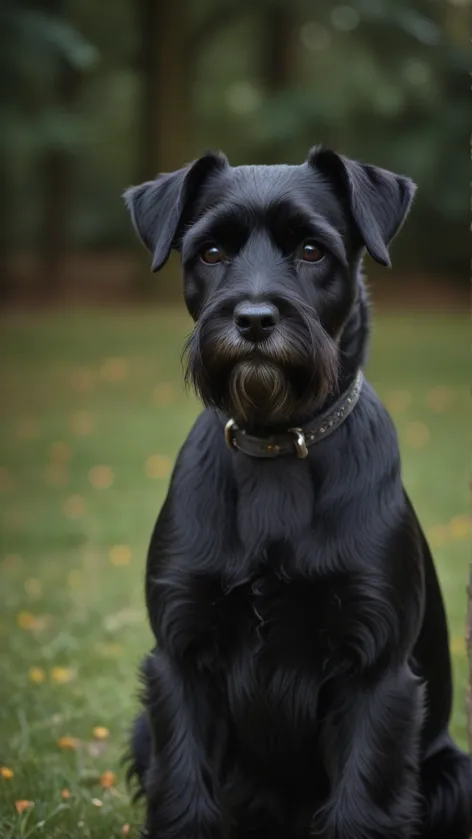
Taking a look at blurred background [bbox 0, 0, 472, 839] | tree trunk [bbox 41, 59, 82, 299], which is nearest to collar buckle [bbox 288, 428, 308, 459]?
blurred background [bbox 0, 0, 472, 839]

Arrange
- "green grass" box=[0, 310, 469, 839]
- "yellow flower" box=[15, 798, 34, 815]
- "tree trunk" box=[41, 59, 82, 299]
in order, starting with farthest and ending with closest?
"tree trunk" box=[41, 59, 82, 299], "green grass" box=[0, 310, 469, 839], "yellow flower" box=[15, 798, 34, 815]

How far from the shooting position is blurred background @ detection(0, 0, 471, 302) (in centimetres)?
1970

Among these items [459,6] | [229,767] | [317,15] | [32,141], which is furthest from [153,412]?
[459,6]

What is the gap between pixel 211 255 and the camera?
3289 mm

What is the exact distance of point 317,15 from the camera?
20109mm

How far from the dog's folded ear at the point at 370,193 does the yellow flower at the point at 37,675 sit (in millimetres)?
3023

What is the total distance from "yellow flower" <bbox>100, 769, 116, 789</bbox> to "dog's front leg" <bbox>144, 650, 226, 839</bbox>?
0.90m

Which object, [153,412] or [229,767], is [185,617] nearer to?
[229,767]

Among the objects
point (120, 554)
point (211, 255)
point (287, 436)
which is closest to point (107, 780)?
point (287, 436)

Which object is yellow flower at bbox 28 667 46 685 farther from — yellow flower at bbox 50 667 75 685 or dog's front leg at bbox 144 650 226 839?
dog's front leg at bbox 144 650 226 839

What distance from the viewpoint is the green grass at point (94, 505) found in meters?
4.59

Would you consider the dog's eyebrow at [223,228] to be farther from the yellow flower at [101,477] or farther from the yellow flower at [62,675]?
the yellow flower at [101,477]

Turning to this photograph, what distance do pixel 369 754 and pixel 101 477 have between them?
819 cm

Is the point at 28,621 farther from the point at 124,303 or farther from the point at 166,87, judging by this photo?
the point at 124,303
